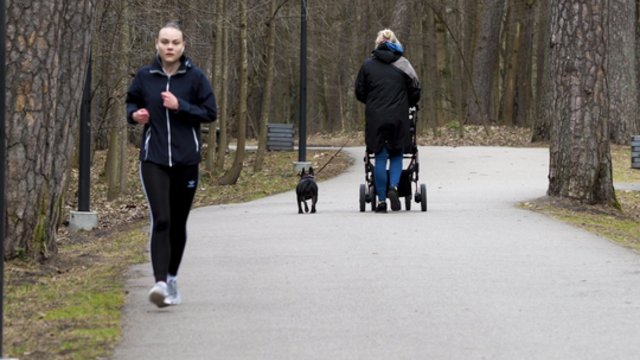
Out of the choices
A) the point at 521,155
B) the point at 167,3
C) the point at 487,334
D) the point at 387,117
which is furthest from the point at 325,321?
the point at 521,155

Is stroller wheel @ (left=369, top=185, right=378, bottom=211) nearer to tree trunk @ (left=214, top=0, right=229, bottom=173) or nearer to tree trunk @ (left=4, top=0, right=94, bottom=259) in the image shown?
tree trunk @ (left=4, top=0, right=94, bottom=259)

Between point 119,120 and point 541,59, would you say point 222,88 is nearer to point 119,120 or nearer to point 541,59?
point 119,120

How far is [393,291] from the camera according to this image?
30.9ft

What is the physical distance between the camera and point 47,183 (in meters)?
10.6

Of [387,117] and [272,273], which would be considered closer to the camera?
[272,273]

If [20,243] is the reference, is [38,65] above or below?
above

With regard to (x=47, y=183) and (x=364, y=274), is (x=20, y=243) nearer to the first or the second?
(x=47, y=183)

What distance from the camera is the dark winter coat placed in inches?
593

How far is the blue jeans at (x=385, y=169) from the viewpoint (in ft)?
50.2

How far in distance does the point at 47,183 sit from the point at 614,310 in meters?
Answer: 4.57

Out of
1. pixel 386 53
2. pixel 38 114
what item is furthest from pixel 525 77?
pixel 38 114

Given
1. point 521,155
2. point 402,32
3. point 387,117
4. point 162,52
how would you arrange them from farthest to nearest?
point 402,32 → point 521,155 → point 387,117 → point 162,52

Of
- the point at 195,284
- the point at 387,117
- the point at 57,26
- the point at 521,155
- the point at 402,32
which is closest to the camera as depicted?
the point at 195,284

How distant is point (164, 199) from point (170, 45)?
3.23 ft
